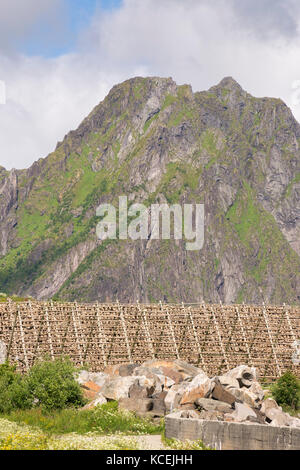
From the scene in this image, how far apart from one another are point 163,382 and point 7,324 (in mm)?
13095

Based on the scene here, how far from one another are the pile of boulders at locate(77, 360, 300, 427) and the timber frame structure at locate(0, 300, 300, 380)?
8.02 meters

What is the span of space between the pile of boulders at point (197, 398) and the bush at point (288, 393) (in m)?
1.52

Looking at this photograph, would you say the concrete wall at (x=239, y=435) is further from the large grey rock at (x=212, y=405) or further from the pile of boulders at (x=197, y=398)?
the large grey rock at (x=212, y=405)

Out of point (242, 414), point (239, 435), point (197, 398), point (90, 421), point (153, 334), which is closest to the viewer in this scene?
point (239, 435)

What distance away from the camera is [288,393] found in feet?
102

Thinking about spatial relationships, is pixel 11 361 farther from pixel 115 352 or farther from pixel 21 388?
pixel 21 388

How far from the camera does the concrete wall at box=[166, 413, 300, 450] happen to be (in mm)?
18906

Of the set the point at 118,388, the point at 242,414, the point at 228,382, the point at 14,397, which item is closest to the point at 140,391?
the point at 118,388

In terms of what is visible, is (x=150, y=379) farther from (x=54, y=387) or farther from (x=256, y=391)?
(x=256, y=391)

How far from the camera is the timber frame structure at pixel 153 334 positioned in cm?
3878

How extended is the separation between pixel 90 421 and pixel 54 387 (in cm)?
355

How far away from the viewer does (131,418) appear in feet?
79.3

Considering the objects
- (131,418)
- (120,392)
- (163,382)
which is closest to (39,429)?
(131,418)

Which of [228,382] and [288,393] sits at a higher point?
[228,382]
